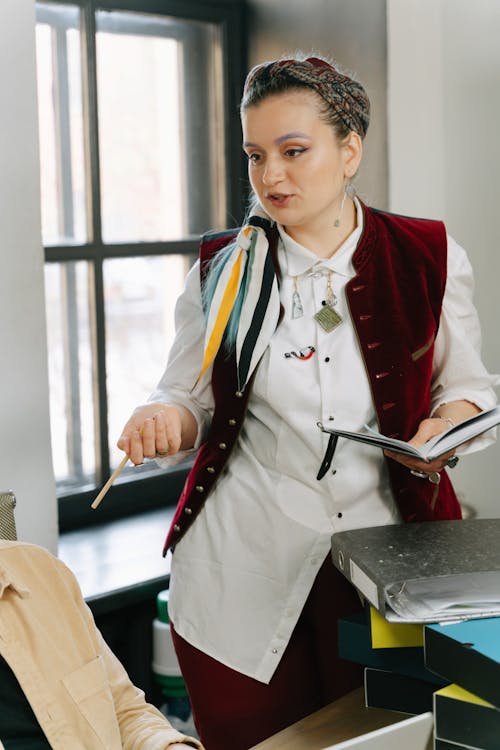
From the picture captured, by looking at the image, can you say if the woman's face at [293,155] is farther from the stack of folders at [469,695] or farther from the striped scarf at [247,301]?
the stack of folders at [469,695]

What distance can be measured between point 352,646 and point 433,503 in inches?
14.5

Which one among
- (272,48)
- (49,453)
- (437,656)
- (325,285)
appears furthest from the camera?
(272,48)

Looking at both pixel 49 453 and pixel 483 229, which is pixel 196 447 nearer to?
pixel 49 453

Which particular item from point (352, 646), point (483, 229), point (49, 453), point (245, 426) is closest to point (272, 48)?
point (483, 229)

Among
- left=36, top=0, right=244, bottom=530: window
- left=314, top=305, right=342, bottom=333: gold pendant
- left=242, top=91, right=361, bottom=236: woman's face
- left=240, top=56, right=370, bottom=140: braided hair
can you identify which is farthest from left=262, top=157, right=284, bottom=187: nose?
left=36, top=0, right=244, bottom=530: window

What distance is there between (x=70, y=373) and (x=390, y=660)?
1.54 metres

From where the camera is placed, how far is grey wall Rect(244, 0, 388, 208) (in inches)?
108

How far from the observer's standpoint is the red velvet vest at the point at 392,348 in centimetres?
174

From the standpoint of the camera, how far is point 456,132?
2715 millimetres

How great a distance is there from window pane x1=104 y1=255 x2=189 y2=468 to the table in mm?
1432

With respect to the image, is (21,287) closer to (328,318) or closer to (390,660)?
(328,318)

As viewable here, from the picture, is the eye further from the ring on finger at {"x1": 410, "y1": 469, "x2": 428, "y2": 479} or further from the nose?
the ring on finger at {"x1": 410, "y1": 469, "x2": 428, "y2": 479}

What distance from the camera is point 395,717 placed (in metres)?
1.61

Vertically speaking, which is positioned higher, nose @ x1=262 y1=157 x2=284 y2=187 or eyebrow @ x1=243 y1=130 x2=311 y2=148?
eyebrow @ x1=243 y1=130 x2=311 y2=148
